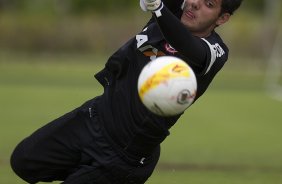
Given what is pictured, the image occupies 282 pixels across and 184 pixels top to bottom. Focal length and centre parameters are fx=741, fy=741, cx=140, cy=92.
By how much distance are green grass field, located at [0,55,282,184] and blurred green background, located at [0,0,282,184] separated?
0.07 ft

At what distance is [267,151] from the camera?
14852mm

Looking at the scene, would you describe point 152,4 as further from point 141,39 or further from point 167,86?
point 141,39

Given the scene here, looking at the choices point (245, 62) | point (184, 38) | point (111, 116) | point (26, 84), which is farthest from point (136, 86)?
point (245, 62)

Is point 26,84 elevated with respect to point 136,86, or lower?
lower

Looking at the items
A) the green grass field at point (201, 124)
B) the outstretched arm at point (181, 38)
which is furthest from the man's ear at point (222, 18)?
the green grass field at point (201, 124)

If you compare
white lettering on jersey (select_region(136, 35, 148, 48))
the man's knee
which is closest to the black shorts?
the man's knee

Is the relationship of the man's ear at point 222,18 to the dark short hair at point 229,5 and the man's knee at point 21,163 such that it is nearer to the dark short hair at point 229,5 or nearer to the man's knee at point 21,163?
the dark short hair at point 229,5

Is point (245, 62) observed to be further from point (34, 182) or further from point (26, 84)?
point (34, 182)

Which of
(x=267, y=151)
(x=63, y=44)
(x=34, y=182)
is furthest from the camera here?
(x=63, y=44)

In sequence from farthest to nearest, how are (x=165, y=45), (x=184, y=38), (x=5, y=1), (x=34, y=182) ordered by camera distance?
(x=5, y=1), (x=34, y=182), (x=165, y=45), (x=184, y=38)

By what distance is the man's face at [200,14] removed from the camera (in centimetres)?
668

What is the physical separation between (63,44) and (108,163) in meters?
43.7


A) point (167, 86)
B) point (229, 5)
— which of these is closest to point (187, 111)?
point (229, 5)

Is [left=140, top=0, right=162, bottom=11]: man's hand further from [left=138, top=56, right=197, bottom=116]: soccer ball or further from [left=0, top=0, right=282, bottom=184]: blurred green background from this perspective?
[left=0, top=0, right=282, bottom=184]: blurred green background
